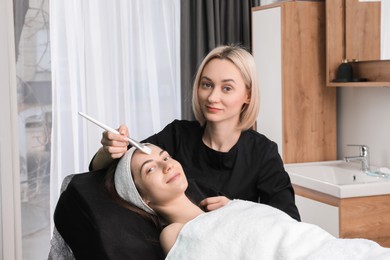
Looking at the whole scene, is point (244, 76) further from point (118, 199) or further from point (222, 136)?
point (118, 199)

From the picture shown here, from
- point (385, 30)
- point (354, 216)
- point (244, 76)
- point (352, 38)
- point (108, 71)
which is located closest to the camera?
point (244, 76)

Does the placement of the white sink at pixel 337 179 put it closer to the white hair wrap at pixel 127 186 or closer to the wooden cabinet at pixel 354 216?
the wooden cabinet at pixel 354 216

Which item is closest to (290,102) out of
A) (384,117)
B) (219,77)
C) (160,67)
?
(384,117)

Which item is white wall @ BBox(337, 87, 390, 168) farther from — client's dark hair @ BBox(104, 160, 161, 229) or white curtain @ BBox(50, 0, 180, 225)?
client's dark hair @ BBox(104, 160, 161, 229)

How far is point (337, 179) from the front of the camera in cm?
308

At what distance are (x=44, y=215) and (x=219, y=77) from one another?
173 centimetres

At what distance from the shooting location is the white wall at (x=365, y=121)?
316cm

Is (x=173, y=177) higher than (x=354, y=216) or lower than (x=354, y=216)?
higher

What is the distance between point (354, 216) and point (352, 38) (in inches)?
39.9

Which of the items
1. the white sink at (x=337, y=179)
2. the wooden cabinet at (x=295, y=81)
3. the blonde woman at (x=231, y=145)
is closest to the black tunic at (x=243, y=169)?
the blonde woman at (x=231, y=145)

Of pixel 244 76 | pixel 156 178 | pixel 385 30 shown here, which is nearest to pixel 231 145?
pixel 244 76

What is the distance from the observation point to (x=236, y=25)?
369cm

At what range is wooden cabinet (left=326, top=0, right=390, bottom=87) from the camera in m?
3.12

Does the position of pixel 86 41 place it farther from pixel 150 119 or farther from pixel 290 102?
pixel 290 102
